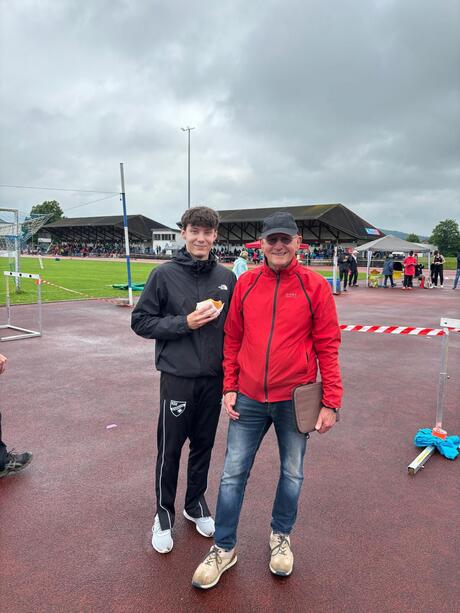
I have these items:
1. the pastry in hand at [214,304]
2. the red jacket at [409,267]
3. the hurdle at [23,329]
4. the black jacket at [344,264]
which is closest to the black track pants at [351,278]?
the black jacket at [344,264]

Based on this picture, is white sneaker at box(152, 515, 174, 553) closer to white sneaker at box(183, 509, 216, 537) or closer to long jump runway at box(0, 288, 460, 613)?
long jump runway at box(0, 288, 460, 613)

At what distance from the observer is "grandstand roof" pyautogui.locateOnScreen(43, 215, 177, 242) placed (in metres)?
72.4

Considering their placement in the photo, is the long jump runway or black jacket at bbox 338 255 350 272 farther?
black jacket at bbox 338 255 350 272

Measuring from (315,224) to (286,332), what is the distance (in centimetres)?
5470

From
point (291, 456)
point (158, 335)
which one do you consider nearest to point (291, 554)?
point (291, 456)

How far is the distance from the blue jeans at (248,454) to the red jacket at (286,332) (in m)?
0.10

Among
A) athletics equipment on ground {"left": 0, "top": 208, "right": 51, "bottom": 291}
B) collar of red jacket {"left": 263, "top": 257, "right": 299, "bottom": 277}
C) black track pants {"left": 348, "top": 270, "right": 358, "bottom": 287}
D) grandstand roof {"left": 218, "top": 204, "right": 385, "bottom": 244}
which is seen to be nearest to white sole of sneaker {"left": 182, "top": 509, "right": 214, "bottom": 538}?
collar of red jacket {"left": 263, "top": 257, "right": 299, "bottom": 277}

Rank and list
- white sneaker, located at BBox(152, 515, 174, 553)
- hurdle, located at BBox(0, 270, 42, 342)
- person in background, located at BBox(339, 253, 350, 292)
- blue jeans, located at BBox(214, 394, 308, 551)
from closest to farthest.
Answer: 1. blue jeans, located at BBox(214, 394, 308, 551)
2. white sneaker, located at BBox(152, 515, 174, 553)
3. hurdle, located at BBox(0, 270, 42, 342)
4. person in background, located at BBox(339, 253, 350, 292)

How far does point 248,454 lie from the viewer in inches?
107

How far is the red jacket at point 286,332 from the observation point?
2600 mm

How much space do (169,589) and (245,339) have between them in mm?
1557

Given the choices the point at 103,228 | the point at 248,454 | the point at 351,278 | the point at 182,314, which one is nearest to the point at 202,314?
the point at 182,314

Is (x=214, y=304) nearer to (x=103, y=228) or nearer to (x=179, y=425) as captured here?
(x=179, y=425)

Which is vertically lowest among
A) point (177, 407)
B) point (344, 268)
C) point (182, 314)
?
point (177, 407)
